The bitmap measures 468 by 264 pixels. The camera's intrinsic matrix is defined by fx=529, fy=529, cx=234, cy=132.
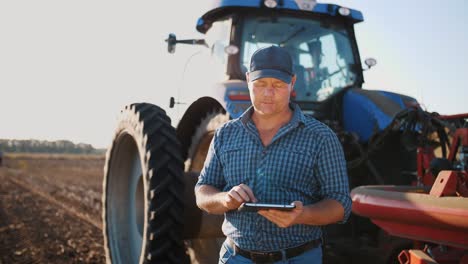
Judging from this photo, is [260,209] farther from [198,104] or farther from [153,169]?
[198,104]

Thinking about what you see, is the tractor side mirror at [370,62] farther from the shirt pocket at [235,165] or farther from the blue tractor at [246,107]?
the shirt pocket at [235,165]

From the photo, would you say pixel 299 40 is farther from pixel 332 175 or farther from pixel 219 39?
pixel 332 175

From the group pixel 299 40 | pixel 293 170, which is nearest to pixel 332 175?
pixel 293 170

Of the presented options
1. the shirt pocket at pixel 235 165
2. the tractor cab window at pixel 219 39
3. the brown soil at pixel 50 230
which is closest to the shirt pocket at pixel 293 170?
the shirt pocket at pixel 235 165

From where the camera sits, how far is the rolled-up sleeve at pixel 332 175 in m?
2.03

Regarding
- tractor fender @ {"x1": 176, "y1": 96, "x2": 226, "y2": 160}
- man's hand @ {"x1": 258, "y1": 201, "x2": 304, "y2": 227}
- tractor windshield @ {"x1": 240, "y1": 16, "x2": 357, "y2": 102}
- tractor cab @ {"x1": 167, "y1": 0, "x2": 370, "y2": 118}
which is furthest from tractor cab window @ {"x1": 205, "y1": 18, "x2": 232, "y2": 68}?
man's hand @ {"x1": 258, "y1": 201, "x2": 304, "y2": 227}

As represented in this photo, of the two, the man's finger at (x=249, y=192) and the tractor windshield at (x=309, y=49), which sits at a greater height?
the tractor windshield at (x=309, y=49)

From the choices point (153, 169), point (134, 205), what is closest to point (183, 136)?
point (134, 205)

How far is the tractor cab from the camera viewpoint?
14.8 feet

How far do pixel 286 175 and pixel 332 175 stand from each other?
0.58 feet

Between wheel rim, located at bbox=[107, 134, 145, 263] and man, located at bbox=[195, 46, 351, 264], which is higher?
man, located at bbox=[195, 46, 351, 264]

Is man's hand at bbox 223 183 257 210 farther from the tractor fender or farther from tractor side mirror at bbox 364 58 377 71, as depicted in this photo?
tractor side mirror at bbox 364 58 377 71

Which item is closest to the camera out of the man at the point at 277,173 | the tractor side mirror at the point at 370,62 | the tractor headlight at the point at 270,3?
the man at the point at 277,173

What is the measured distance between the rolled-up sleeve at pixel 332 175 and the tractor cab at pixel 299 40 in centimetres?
226
